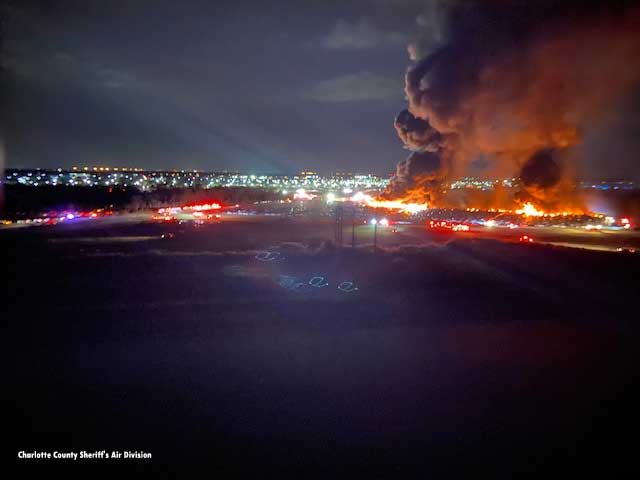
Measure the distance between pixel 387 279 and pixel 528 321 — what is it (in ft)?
20.0

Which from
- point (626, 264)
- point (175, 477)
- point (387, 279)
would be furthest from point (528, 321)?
point (626, 264)

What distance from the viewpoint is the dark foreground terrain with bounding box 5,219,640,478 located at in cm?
618

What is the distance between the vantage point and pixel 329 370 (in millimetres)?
8672

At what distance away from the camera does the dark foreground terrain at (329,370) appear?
6176 millimetres

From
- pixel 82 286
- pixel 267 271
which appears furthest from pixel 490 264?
pixel 82 286

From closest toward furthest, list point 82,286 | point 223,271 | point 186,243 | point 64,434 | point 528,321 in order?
point 64,434 < point 528,321 < point 82,286 < point 223,271 < point 186,243

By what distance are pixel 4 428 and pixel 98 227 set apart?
35.0 m

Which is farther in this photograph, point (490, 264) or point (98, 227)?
point (98, 227)

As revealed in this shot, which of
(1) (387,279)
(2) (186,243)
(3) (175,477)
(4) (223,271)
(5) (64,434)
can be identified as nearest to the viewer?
(3) (175,477)

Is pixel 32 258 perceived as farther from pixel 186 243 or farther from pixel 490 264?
pixel 490 264

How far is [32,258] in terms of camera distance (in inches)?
858

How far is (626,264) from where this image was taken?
2081 centimetres

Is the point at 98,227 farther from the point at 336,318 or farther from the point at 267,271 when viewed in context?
the point at 336,318

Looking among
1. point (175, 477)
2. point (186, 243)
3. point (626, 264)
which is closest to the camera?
point (175, 477)
